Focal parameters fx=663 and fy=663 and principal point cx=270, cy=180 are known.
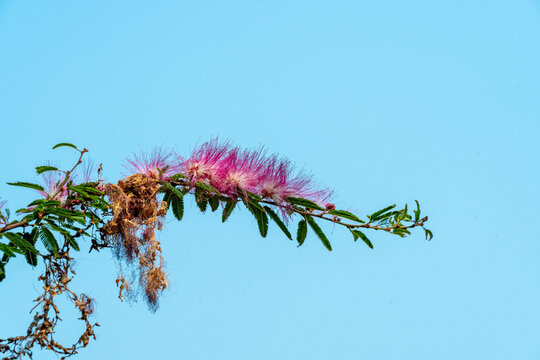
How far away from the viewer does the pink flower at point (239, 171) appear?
461 centimetres

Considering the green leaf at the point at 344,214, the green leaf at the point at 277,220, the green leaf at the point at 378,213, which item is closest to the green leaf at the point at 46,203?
the green leaf at the point at 277,220

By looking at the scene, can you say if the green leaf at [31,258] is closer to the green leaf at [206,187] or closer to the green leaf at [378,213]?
the green leaf at [206,187]

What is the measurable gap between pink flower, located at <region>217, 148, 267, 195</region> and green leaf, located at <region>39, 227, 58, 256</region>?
3.82 feet

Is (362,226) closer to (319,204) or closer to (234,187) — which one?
(319,204)

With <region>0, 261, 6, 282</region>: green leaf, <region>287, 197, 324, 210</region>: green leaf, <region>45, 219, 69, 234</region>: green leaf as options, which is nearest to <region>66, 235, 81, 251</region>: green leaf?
<region>45, 219, 69, 234</region>: green leaf

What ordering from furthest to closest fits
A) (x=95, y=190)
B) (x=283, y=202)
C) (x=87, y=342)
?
(x=283, y=202) < (x=95, y=190) < (x=87, y=342)

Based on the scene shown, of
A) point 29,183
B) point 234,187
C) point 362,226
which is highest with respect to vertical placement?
point 29,183

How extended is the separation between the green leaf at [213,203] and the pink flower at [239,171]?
0.16m

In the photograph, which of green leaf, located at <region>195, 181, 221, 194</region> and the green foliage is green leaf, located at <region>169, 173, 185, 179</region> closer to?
green leaf, located at <region>195, 181, 221, 194</region>

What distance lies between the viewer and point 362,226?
4.89 metres

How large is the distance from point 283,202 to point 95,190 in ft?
4.28

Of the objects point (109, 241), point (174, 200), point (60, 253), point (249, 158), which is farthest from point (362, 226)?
point (60, 253)

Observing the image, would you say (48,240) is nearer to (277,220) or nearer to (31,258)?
(31,258)

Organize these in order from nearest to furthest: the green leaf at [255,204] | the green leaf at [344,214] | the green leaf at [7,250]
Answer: the green leaf at [7,250] → the green leaf at [255,204] → the green leaf at [344,214]
